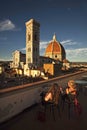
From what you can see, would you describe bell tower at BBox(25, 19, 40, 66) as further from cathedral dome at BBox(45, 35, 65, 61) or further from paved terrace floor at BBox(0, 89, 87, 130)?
paved terrace floor at BBox(0, 89, 87, 130)

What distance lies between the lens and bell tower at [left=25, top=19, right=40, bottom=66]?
64.1 m

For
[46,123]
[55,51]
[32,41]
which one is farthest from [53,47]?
[46,123]

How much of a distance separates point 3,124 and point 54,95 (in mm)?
1765

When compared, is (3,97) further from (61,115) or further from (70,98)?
(70,98)

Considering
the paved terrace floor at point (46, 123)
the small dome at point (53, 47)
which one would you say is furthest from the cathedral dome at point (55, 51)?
the paved terrace floor at point (46, 123)

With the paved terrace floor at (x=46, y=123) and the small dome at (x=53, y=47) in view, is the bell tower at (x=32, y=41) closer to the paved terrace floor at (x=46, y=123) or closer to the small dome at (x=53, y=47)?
the small dome at (x=53, y=47)

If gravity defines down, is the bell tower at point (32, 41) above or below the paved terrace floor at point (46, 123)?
above

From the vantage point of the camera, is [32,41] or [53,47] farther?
[53,47]

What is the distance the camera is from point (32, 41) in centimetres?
6397

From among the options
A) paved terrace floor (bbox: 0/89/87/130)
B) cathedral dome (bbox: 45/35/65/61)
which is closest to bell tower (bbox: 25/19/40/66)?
cathedral dome (bbox: 45/35/65/61)

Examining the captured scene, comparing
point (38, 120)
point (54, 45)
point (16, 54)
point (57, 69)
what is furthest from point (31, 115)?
point (54, 45)

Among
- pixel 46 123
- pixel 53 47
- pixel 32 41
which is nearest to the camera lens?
pixel 46 123

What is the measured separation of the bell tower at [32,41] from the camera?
6412cm

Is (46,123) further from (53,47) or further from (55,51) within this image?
(53,47)
